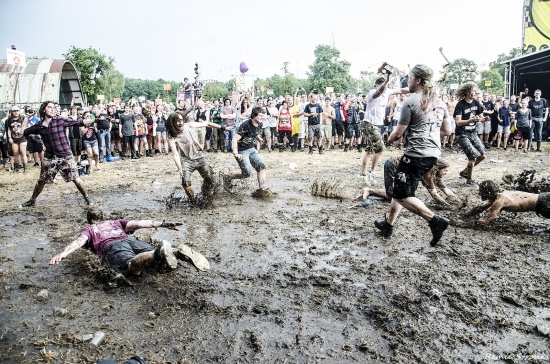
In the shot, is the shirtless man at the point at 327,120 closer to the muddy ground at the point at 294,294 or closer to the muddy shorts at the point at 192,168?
the muddy shorts at the point at 192,168

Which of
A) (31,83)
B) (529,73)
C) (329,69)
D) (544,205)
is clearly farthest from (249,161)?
(329,69)

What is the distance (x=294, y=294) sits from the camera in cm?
367

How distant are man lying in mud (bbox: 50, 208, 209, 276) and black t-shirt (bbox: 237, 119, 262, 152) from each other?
3.51m

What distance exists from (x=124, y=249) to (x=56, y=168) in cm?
388

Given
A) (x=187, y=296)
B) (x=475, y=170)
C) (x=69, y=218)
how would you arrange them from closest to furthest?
(x=187, y=296) < (x=69, y=218) < (x=475, y=170)

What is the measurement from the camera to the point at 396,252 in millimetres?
4621

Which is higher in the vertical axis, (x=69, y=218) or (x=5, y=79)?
(x=5, y=79)

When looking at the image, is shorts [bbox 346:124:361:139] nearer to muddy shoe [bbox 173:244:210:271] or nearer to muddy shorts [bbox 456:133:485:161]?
muddy shorts [bbox 456:133:485:161]

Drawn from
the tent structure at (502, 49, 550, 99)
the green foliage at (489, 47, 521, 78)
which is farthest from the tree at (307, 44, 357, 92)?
the tent structure at (502, 49, 550, 99)

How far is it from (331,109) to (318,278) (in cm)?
1072

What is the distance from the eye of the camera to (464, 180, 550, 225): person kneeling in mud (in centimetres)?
475

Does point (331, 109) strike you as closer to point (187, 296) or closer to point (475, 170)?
point (475, 170)

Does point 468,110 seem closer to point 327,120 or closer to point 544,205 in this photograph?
point 544,205

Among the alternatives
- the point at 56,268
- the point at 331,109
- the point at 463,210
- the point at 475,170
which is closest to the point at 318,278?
the point at 56,268
